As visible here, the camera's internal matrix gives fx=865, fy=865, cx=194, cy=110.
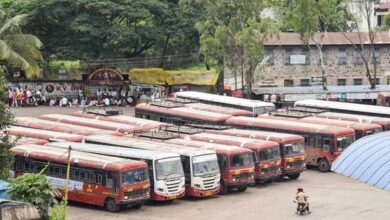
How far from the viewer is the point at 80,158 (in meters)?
31.1

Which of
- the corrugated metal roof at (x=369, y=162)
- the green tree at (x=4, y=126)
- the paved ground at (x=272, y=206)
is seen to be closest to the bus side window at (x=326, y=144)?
the paved ground at (x=272, y=206)

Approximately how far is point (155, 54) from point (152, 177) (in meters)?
32.9

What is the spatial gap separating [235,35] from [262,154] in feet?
67.3

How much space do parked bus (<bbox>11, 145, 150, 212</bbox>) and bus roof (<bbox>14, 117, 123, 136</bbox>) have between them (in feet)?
20.9

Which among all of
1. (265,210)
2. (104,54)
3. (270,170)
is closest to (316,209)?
(265,210)

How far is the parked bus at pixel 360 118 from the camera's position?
4216 cm

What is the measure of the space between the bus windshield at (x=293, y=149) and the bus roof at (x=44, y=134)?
8614 mm

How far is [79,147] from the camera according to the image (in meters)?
33.6

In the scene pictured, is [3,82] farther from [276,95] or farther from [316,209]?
[276,95]

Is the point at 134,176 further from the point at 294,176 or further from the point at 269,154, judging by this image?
the point at 294,176

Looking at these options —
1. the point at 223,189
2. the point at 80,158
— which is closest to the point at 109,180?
the point at 80,158

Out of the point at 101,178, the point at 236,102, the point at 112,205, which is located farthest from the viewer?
the point at 236,102

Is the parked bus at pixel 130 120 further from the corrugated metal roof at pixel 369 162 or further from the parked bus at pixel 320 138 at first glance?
the corrugated metal roof at pixel 369 162

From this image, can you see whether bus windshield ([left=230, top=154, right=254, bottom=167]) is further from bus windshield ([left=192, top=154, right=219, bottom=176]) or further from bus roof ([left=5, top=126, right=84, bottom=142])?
bus roof ([left=5, top=126, right=84, bottom=142])
